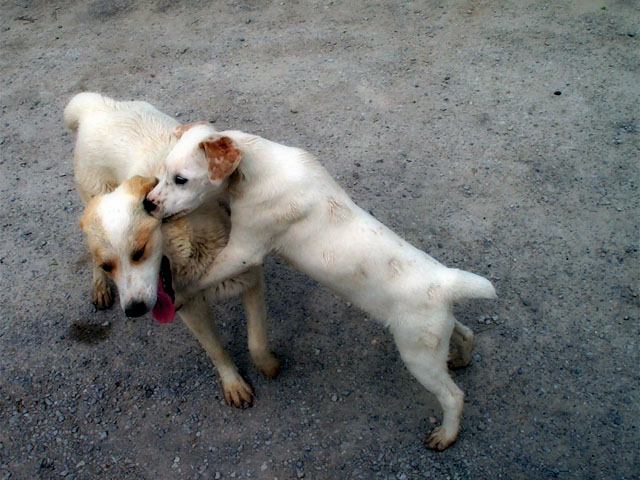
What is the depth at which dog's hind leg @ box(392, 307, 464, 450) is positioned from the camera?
2.88 metres

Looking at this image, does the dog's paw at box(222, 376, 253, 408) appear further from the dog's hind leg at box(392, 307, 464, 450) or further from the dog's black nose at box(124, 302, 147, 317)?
the dog's hind leg at box(392, 307, 464, 450)

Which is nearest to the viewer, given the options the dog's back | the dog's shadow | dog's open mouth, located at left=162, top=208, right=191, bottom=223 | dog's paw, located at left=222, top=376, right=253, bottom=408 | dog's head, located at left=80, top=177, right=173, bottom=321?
dog's head, located at left=80, top=177, right=173, bottom=321

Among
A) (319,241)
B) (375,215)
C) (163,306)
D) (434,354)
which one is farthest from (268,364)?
(375,215)

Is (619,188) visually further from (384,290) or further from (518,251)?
(384,290)

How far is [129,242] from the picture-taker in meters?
2.72

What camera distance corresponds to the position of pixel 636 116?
5316 millimetres

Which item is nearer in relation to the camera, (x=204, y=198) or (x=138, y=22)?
(x=204, y=198)

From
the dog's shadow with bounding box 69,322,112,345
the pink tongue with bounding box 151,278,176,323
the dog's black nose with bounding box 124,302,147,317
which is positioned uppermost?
the dog's black nose with bounding box 124,302,147,317

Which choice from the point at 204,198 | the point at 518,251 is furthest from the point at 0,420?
the point at 518,251

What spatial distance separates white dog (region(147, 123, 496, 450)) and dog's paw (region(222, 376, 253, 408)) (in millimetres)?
856

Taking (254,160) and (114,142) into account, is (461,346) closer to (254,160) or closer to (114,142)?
(254,160)

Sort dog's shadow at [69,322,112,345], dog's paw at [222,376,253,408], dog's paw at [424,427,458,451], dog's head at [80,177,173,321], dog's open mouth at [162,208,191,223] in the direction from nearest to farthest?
1. dog's head at [80,177,173,321]
2. dog's open mouth at [162,208,191,223]
3. dog's paw at [424,427,458,451]
4. dog's paw at [222,376,253,408]
5. dog's shadow at [69,322,112,345]

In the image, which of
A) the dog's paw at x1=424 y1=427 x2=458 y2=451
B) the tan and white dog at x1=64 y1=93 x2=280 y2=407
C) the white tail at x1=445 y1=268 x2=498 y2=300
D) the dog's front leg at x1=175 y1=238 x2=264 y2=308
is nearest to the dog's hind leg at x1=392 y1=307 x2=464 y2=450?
the dog's paw at x1=424 y1=427 x2=458 y2=451

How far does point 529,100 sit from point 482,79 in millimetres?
549
